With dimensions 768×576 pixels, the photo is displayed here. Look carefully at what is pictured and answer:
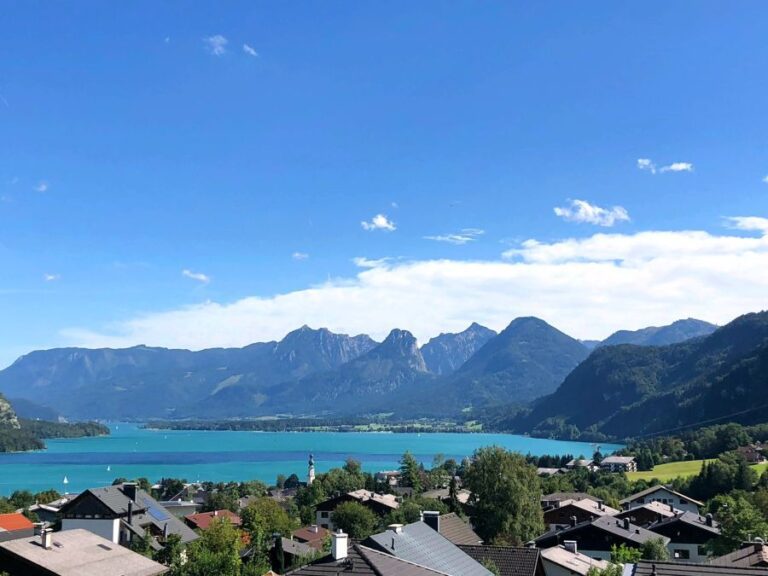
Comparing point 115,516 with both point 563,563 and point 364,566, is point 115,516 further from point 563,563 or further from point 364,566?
point 364,566

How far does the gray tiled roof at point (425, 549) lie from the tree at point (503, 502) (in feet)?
87.6

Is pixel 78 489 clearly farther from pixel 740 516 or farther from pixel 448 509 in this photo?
pixel 740 516

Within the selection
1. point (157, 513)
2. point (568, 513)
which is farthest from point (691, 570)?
point (568, 513)

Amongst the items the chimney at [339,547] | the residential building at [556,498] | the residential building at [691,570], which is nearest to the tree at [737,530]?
the residential building at [556,498]

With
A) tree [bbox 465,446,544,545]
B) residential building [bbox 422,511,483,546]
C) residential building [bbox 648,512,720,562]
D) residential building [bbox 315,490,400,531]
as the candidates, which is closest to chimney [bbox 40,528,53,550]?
residential building [bbox 422,511,483,546]

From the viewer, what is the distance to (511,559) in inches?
1144

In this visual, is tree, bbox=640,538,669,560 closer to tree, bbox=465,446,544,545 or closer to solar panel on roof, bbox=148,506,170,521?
tree, bbox=465,446,544,545

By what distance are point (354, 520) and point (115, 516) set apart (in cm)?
2019

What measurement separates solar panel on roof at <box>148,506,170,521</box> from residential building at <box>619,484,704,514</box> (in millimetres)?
44438

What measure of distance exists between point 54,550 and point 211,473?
153 m

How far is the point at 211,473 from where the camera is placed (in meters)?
174

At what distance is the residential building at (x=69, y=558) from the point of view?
25281 mm

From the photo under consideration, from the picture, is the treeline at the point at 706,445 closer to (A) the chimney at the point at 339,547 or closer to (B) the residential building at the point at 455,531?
(B) the residential building at the point at 455,531

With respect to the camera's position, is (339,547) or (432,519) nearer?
(339,547)
